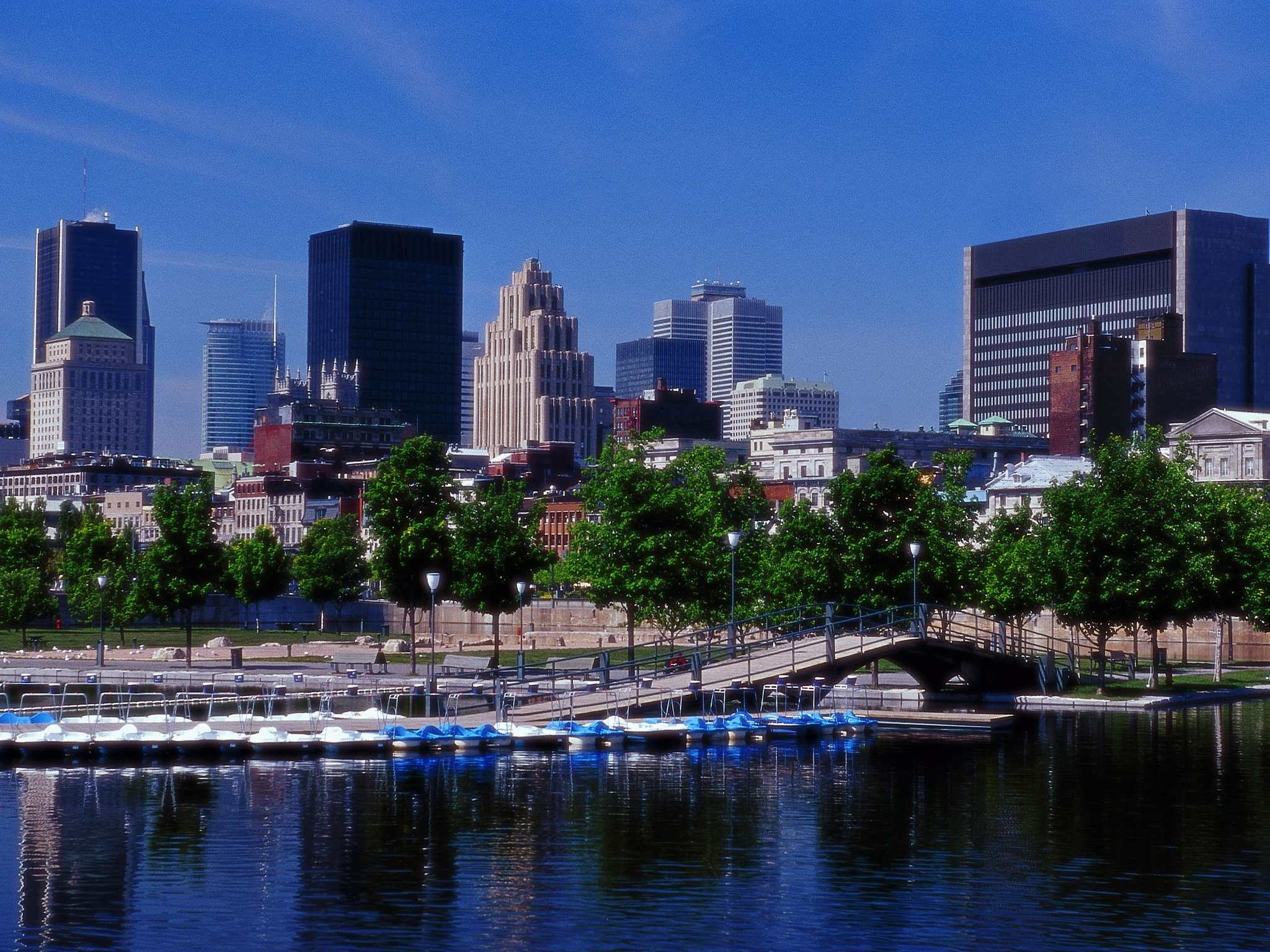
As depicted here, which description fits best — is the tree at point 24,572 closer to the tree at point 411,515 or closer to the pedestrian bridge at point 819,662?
the tree at point 411,515

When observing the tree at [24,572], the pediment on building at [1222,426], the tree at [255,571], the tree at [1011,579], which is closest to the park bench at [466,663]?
the tree at [1011,579]

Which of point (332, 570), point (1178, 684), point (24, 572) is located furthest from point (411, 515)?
point (332, 570)

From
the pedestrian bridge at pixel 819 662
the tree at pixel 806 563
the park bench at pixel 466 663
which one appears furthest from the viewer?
the park bench at pixel 466 663

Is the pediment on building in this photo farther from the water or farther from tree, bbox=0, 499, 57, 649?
the water

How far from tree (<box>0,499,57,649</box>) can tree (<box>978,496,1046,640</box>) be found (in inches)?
2935

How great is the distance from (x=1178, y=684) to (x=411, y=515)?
134 feet

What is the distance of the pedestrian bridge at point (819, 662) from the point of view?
72.2m

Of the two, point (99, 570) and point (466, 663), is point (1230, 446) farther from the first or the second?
point (99, 570)

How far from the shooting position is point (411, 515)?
10531cm

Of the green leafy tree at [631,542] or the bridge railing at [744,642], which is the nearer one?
the bridge railing at [744,642]

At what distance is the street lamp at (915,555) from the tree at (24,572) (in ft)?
273

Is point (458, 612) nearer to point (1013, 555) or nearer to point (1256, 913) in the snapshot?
point (1013, 555)

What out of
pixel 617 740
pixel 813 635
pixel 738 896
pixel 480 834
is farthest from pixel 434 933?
pixel 813 635

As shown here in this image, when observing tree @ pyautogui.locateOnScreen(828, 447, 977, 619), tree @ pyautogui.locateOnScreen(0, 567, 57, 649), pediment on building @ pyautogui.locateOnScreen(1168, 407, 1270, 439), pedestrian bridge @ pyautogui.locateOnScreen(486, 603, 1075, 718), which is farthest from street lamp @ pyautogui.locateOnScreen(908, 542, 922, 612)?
pediment on building @ pyautogui.locateOnScreen(1168, 407, 1270, 439)
